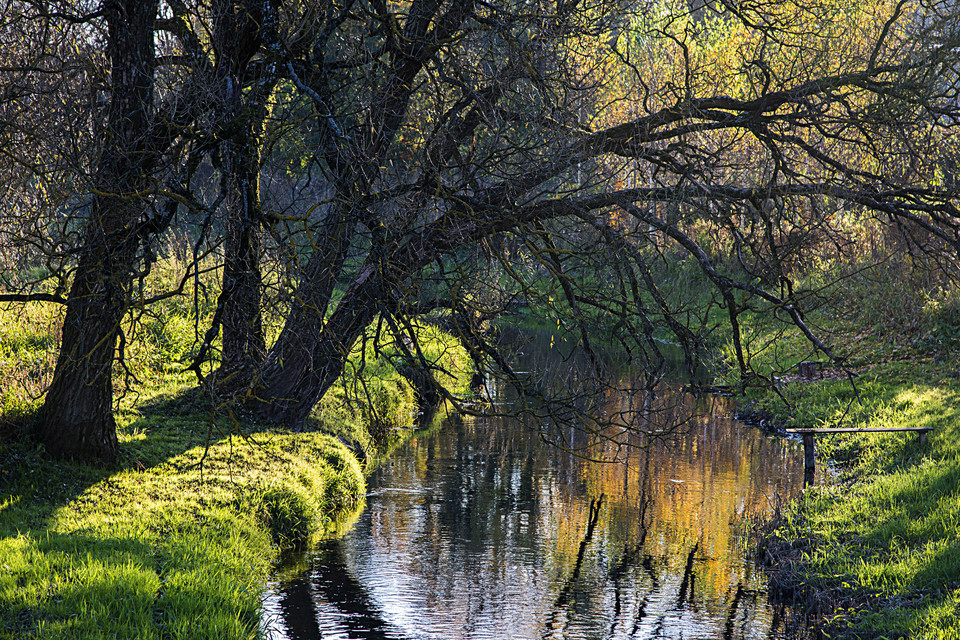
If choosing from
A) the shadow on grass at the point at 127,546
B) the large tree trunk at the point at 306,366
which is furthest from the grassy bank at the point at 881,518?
the shadow on grass at the point at 127,546

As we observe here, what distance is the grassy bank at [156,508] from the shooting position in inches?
266

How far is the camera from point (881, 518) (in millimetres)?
9812

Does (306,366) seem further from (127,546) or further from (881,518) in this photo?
(881,518)

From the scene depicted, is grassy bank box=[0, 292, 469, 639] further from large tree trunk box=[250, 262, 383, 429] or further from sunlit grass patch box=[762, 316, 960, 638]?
sunlit grass patch box=[762, 316, 960, 638]

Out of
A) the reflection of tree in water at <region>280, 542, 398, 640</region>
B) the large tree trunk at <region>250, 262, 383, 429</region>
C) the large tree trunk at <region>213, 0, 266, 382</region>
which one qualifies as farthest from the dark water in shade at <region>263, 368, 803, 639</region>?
the large tree trunk at <region>213, 0, 266, 382</region>

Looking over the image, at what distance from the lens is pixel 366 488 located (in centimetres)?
1338

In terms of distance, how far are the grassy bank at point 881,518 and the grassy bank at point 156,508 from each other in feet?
15.0

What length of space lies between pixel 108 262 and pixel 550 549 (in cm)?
647

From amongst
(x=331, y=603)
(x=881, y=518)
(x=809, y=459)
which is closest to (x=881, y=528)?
(x=881, y=518)

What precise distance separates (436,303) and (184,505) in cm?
365

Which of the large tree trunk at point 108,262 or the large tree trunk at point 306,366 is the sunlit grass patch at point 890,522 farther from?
the large tree trunk at point 108,262

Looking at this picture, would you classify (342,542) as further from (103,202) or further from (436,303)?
(103,202)

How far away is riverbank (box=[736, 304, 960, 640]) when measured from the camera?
783cm

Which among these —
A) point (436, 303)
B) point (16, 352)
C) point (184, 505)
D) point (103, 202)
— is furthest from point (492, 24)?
point (16, 352)
